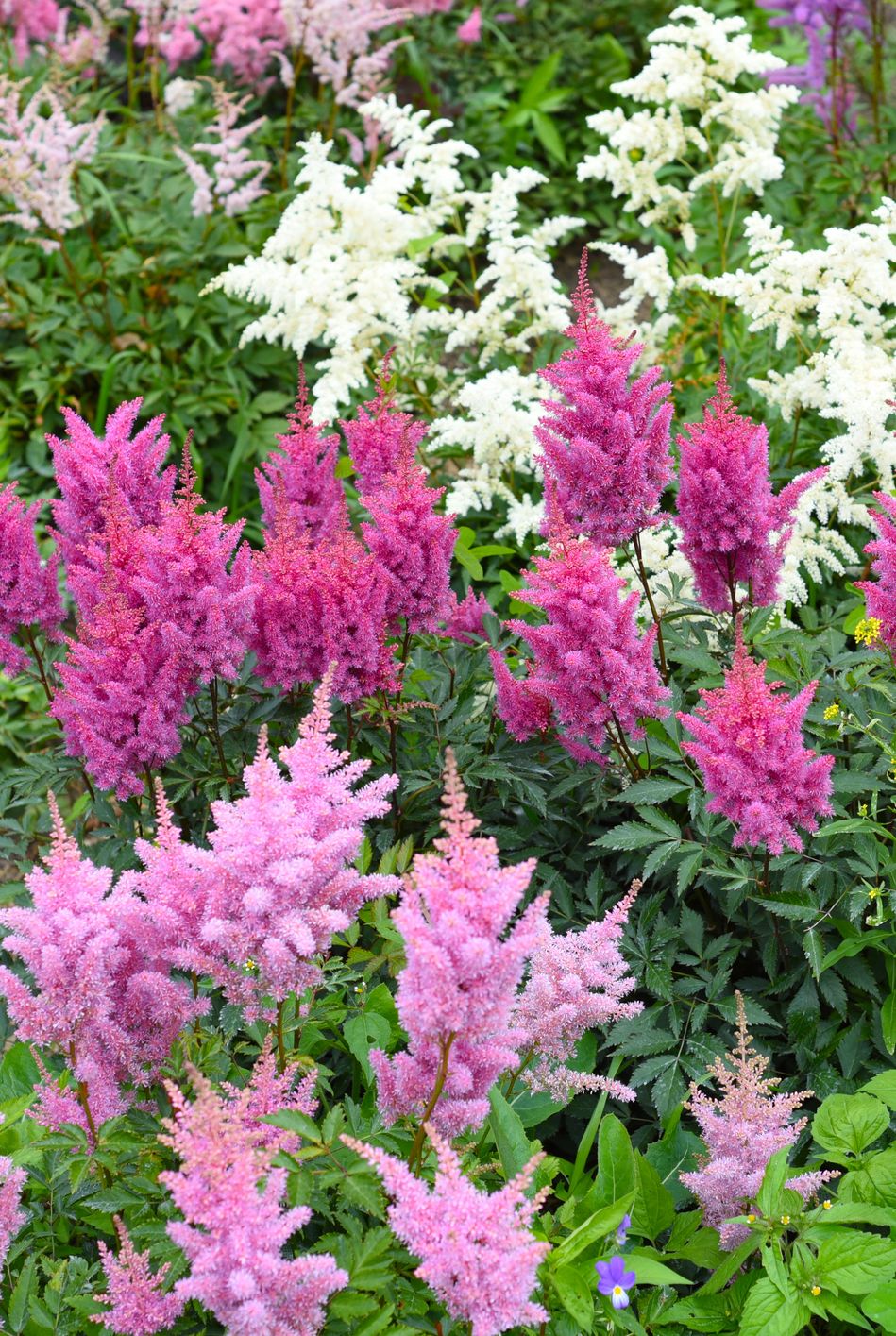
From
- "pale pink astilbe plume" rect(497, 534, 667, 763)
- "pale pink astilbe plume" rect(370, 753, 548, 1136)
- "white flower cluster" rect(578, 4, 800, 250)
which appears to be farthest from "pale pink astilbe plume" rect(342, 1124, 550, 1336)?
"white flower cluster" rect(578, 4, 800, 250)

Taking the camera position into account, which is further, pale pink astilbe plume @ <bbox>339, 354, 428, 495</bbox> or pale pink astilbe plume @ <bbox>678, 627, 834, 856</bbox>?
pale pink astilbe plume @ <bbox>339, 354, 428, 495</bbox>

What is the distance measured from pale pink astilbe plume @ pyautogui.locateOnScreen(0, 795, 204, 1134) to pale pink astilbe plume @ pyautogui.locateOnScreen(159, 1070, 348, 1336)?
1.21 feet

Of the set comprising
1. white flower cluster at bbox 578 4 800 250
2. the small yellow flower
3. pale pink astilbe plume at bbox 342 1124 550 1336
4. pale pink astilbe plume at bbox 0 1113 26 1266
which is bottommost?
pale pink astilbe plume at bbox 0 1113 26 1266

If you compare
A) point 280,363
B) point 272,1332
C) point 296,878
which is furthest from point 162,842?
point 280,363

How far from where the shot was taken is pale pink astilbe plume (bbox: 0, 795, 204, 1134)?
84.7 inches

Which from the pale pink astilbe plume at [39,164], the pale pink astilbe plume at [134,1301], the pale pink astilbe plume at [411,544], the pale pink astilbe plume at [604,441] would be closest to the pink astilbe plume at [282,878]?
the pale pink astilbe plume at [134,1301]

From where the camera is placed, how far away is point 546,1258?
228 cm

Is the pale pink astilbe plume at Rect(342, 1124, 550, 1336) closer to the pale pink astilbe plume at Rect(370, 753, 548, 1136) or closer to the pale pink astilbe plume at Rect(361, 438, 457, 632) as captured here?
the pale pink astilbe plume at Rect(370, 753, 548, 1136)

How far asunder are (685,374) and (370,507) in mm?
2641

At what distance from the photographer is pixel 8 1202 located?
7.32 ft

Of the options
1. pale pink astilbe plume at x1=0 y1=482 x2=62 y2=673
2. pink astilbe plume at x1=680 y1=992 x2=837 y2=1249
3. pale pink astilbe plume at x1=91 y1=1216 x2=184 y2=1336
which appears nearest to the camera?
pale pink astilbe plume at x1=91 y1=1216 x2=184 y2=1336

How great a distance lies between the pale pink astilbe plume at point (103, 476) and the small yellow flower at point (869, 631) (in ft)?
5.52

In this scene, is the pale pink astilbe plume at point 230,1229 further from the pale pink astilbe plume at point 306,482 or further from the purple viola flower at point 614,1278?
the pale pink astilbe plume at point 306,482

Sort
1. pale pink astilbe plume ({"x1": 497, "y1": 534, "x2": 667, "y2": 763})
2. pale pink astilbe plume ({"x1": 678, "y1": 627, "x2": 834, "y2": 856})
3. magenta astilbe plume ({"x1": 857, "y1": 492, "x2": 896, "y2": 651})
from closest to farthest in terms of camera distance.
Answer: pale pink astilbe plume ({"x1": 678, "y1": 627, "x2": 834, "y2": 856}), pale pink astilbe plume ({"x1": 497, "y1": 534, "x2": 667, "y2": 763}), magenta astilbe plume ({"x1": 857, "y1": 492, "x2": 896, "y2": 651})
